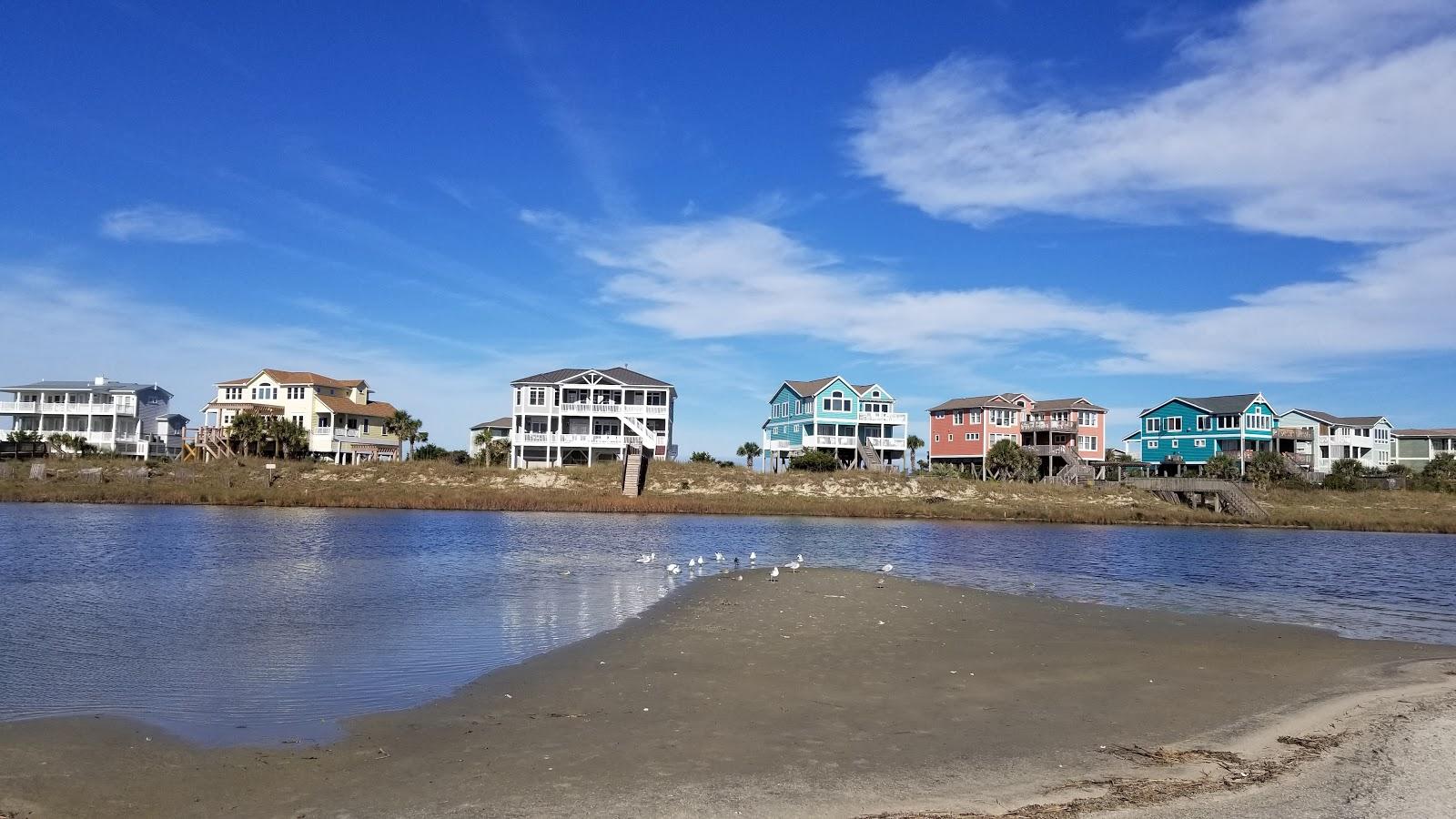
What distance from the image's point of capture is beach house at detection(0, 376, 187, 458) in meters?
94.4

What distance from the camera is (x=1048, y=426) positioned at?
90688 millimetres

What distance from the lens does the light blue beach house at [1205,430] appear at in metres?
86.9

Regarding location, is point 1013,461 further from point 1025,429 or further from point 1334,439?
point 1334,439

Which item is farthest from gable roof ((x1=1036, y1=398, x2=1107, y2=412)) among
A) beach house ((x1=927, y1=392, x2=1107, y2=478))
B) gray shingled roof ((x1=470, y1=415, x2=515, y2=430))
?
gray shingled roof ((x1=470, y1=415, x2=515, y2=430))

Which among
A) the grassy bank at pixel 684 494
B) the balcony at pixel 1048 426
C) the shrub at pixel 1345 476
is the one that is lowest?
the grassy bank at pixel 684 494

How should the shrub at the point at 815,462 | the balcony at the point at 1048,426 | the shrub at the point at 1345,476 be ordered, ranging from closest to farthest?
the shrub at the point at 1345,476 → the shrub at the point at 815,462 → the balcony at the point at 1048,426

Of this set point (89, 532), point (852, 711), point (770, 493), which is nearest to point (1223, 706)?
point (852, 711)

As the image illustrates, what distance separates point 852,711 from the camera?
37.2 feet

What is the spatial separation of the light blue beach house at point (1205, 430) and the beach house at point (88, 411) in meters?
98.7

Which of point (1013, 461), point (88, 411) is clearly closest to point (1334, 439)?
point (1013, 461)

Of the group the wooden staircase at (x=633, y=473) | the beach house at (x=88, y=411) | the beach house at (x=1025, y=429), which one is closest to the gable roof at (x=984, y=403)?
the beach house at (x=1025, y=429)

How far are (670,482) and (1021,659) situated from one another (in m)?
54.1

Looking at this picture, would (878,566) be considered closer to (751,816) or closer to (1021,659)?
(1021,659)

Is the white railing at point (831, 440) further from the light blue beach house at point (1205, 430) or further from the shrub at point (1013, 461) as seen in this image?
the light blue beach house at point (1205, 430)
